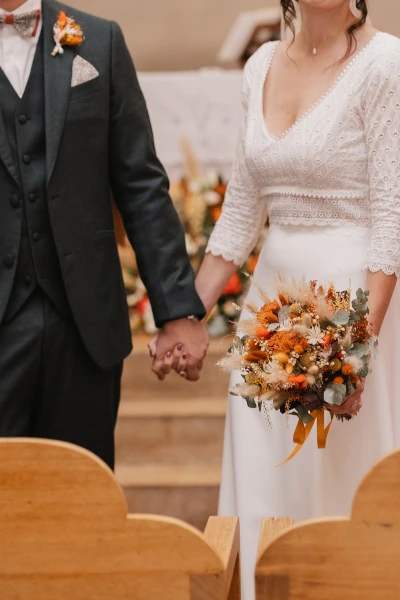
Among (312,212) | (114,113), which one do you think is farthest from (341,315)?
(114,113)

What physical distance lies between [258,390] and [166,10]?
595 cm

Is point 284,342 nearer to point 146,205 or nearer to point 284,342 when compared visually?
point 284,342

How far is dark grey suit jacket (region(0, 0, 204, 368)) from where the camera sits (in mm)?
2648

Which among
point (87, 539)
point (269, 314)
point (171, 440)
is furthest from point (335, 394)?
point (171, 440)

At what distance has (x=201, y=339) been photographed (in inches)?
114

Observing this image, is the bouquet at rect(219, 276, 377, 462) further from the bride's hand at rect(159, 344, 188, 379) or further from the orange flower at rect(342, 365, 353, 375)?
the bride's hand at rect(159, 344, 188, 379)

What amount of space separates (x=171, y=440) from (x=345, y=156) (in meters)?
2.34

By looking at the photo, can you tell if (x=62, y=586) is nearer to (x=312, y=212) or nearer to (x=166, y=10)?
(x=312, y=212)

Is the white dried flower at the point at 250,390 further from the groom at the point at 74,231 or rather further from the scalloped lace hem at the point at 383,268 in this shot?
the groom at the point at 74,231

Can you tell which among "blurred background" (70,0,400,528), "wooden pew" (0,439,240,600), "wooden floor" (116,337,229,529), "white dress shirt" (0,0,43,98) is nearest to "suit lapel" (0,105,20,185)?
"white dress shirt" (0,0,43,98)

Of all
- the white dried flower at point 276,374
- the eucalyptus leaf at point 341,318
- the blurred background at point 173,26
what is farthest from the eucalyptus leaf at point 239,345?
the blurred background at point 173,26

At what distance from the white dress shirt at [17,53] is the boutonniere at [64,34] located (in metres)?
0.06

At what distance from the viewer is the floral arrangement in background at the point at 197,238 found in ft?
17.0

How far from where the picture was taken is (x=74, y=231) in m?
2.70
